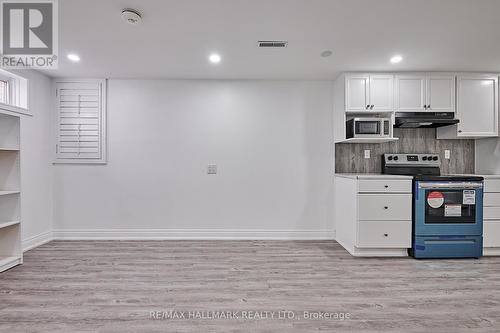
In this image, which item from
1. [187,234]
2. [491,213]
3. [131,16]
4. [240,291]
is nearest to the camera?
[131,16]

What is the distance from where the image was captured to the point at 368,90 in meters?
3.53

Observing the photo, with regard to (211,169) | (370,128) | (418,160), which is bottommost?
(211,169)

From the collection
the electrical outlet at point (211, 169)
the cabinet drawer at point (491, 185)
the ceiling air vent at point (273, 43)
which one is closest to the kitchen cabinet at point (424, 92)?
the cabinet drawer at point (491, 185)

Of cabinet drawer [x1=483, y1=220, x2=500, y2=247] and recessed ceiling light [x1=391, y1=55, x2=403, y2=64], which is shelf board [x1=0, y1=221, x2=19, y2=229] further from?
cabinet drawer [x1=483, y1=220, x2=500, y2=247]

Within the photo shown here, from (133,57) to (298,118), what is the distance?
2297mm

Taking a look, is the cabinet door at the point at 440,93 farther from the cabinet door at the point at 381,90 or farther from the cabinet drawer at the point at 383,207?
the cabinet drawer at the point at 383,207

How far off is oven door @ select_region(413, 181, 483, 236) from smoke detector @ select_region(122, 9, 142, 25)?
3.37 metres

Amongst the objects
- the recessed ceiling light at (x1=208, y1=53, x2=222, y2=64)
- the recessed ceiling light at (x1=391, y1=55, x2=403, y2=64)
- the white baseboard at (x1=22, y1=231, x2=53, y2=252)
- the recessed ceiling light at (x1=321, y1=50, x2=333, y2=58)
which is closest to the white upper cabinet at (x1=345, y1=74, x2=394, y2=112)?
the recessed ceiling light at (x1=391, y1=55, x2=403, y2=64)

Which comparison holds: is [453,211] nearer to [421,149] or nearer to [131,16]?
[421,149]

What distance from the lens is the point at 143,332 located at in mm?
1783

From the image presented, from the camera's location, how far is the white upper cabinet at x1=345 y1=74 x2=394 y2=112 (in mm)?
3523

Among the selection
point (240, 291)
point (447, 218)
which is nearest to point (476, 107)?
point (447, 218)

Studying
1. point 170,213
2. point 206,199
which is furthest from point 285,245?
point 170,213

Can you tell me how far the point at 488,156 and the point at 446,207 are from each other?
1.37 meters
